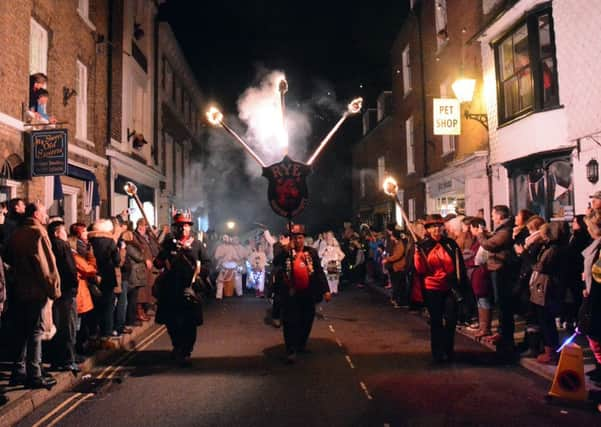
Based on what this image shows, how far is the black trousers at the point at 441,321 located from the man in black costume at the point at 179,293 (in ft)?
9.99

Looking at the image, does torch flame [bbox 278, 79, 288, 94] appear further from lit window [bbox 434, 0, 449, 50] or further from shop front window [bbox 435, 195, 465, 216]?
lit window [bbox 434, 0, 449, 50]

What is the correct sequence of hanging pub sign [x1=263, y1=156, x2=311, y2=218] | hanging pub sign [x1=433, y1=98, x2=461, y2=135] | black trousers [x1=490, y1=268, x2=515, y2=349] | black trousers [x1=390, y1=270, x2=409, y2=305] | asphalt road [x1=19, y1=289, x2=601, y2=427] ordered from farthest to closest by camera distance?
hanging pub sign [x1=433, y1=98, x2=461, y2=135] → black trousers [x1=390, y1=270, x2=409, y2=305] → hanging pub sign [x1=263, y1=156, x2=311, y2=218] → black trousers [x1=490, y1=268, x2=515, y2=349] → asphalt road [x1=19, y1=289, x2=601, y2=427]

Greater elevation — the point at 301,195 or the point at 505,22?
the point at 505,22

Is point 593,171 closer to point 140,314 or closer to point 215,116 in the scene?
point 215,116

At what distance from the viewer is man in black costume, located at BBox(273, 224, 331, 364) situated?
7.19m

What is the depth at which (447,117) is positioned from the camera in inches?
566

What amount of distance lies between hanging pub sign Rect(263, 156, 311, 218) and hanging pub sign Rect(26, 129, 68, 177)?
15.0ft

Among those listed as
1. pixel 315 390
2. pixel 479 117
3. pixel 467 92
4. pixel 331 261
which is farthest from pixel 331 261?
pixel 315 390

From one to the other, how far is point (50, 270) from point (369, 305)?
864cm

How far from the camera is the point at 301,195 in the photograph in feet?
25.3

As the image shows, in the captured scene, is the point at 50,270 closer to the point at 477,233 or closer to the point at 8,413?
the point at 8,413

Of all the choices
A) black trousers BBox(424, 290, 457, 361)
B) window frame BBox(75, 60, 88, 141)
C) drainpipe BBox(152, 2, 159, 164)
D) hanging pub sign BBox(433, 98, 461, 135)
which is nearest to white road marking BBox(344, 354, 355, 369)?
black trousers BBox(424, 290, 457, 361)

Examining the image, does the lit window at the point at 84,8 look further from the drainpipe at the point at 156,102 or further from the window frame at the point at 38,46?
the drainpipe at the point at 156,102

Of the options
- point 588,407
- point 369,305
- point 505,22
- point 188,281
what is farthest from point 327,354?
point 505,22
